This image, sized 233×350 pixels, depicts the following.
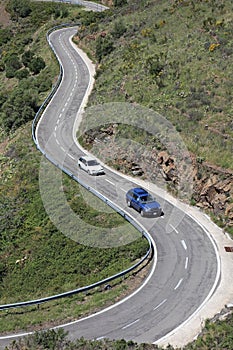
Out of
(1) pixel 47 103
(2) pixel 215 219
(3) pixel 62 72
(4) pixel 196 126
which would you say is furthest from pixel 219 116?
(3) pixel 62 72

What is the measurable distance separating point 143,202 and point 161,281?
29.9 ft

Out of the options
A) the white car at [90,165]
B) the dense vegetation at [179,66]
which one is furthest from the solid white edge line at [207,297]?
the white car at [90,165]

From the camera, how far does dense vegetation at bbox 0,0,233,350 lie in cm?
3022

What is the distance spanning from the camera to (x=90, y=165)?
46969 mm

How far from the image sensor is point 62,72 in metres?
73.4

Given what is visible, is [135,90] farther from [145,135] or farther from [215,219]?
[215,219]

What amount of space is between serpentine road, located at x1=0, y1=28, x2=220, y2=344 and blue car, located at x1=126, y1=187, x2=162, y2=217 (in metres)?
0.52

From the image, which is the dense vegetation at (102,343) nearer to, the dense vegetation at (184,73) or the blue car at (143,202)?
the dense vegetation at (184,73)

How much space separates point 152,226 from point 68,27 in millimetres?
69820

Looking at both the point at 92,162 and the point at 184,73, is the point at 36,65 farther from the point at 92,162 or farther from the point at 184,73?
the point at 92,162

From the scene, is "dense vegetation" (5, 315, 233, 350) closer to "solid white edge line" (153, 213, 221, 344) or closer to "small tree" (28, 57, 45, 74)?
"solid white edge line" (153, 213, 221, 344)

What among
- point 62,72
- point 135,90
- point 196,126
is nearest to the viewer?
point 196,126

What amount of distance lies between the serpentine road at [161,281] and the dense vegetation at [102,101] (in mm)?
1346

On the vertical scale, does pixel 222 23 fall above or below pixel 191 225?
above
